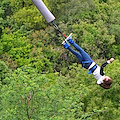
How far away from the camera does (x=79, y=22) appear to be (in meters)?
19.2

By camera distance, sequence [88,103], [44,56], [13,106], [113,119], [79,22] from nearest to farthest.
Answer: [13,106]
[113,119]
[88,103]
[44,56]
[79,22]

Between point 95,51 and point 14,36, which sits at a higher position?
point 14,36

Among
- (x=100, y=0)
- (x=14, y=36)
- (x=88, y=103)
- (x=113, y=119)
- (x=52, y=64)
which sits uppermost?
(x=14, y=36)

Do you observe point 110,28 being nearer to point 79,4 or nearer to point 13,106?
point 79,4

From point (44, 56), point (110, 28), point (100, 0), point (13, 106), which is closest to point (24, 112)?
point (13, 106)

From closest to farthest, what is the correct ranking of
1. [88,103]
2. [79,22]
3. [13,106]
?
1. [13,106]
2. [88,103]
3. [79,22]

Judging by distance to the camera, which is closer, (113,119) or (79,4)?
(113,119)

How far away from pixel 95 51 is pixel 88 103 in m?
6.86

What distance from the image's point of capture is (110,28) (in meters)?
19.6

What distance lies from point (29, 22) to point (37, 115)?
10.5m

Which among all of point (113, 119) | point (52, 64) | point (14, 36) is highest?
point (14, 36)

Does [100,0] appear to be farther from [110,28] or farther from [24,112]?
[24,112]

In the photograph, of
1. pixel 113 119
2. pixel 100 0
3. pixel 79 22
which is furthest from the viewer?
pixel 100 0

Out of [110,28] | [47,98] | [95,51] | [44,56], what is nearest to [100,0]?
[110,28]
